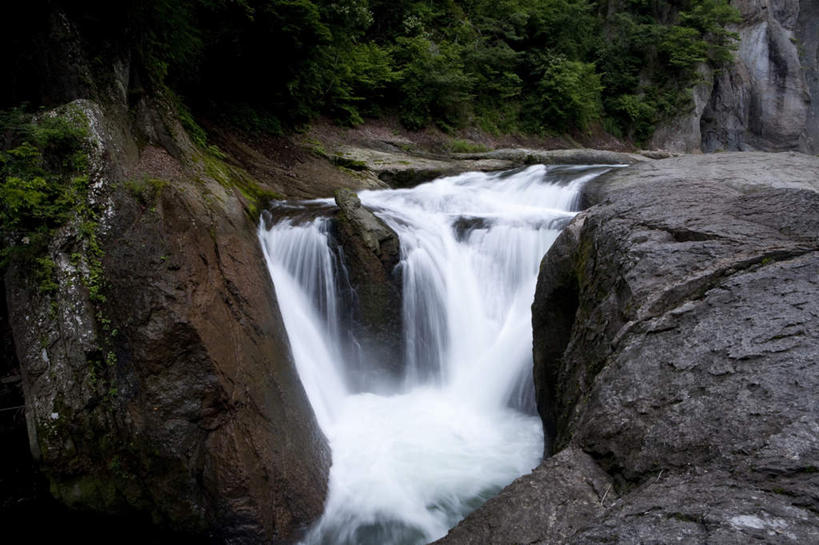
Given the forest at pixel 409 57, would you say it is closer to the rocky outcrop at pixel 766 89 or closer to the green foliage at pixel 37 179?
the green foliage at pixel 37 179

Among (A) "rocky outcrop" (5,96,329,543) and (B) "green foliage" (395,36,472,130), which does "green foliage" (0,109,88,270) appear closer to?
(A) "rocky outcrop" (5,96,329,543)

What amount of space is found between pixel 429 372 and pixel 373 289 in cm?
150

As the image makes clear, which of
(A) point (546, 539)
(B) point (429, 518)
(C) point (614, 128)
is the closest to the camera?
(A) point (546, 539)

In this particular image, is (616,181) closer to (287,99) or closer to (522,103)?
(287,99)

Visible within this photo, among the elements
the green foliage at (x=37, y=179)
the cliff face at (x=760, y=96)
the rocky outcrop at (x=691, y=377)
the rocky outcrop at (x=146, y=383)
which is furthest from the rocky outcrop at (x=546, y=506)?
the cliff face at (x=760, y=96)

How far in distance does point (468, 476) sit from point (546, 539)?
115 inches

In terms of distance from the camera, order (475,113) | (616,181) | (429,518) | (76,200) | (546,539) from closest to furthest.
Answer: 1. (546,539)
2. (76,200)
3. (429,518)
4. (616,181)
5. (475,113)

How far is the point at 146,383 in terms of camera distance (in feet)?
11.7

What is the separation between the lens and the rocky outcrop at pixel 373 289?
6.64 metres

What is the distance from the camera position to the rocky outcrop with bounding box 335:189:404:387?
262 inches

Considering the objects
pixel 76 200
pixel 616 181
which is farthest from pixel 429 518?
pixel 616 181

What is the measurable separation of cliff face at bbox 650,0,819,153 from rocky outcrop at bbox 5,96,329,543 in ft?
92.6

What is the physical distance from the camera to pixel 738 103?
25.3 metres

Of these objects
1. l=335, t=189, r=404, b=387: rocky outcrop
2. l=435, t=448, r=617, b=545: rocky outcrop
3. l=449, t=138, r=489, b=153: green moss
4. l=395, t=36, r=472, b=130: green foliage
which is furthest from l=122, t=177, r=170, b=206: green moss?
l=395, t=36, r=472, b=130: green foliage
